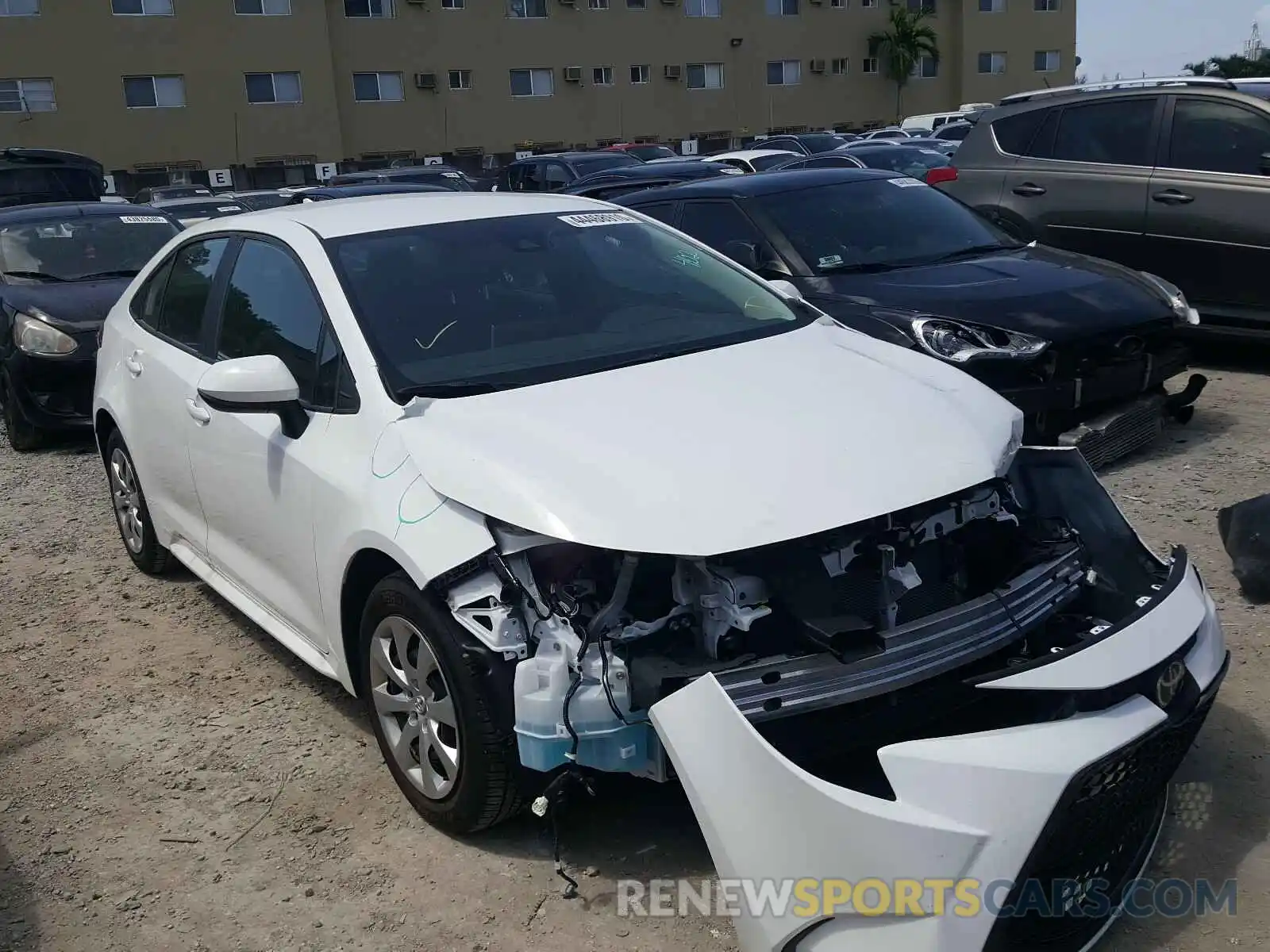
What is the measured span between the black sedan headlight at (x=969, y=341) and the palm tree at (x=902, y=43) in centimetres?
4611

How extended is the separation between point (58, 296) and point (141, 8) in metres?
30.8

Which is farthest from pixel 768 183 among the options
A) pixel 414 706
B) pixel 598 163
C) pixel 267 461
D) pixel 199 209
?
pixel 598 163

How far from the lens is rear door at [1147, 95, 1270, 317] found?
7.24 meters

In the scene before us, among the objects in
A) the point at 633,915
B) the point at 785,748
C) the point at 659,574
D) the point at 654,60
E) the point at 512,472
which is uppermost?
the point at 654,60

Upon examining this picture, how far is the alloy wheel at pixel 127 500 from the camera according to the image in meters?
5.46

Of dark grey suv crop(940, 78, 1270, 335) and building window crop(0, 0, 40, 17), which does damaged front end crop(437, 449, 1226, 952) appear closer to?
dark grey suv crop(940, 78, 1270, 335)

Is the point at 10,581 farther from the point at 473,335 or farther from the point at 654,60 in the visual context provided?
the point at 654,60

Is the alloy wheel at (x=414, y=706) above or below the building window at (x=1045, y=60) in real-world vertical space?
below

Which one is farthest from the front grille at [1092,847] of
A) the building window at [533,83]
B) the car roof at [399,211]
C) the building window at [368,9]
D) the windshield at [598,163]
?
the building window at [533,83]

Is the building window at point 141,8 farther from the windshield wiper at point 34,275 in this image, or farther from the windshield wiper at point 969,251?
A: the windshield wiper at point 969,251

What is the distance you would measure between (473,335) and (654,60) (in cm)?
4246

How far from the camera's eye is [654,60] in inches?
1720

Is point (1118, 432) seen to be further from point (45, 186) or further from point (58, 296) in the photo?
point (45, 186)

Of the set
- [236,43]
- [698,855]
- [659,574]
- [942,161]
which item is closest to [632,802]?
[698,855]
